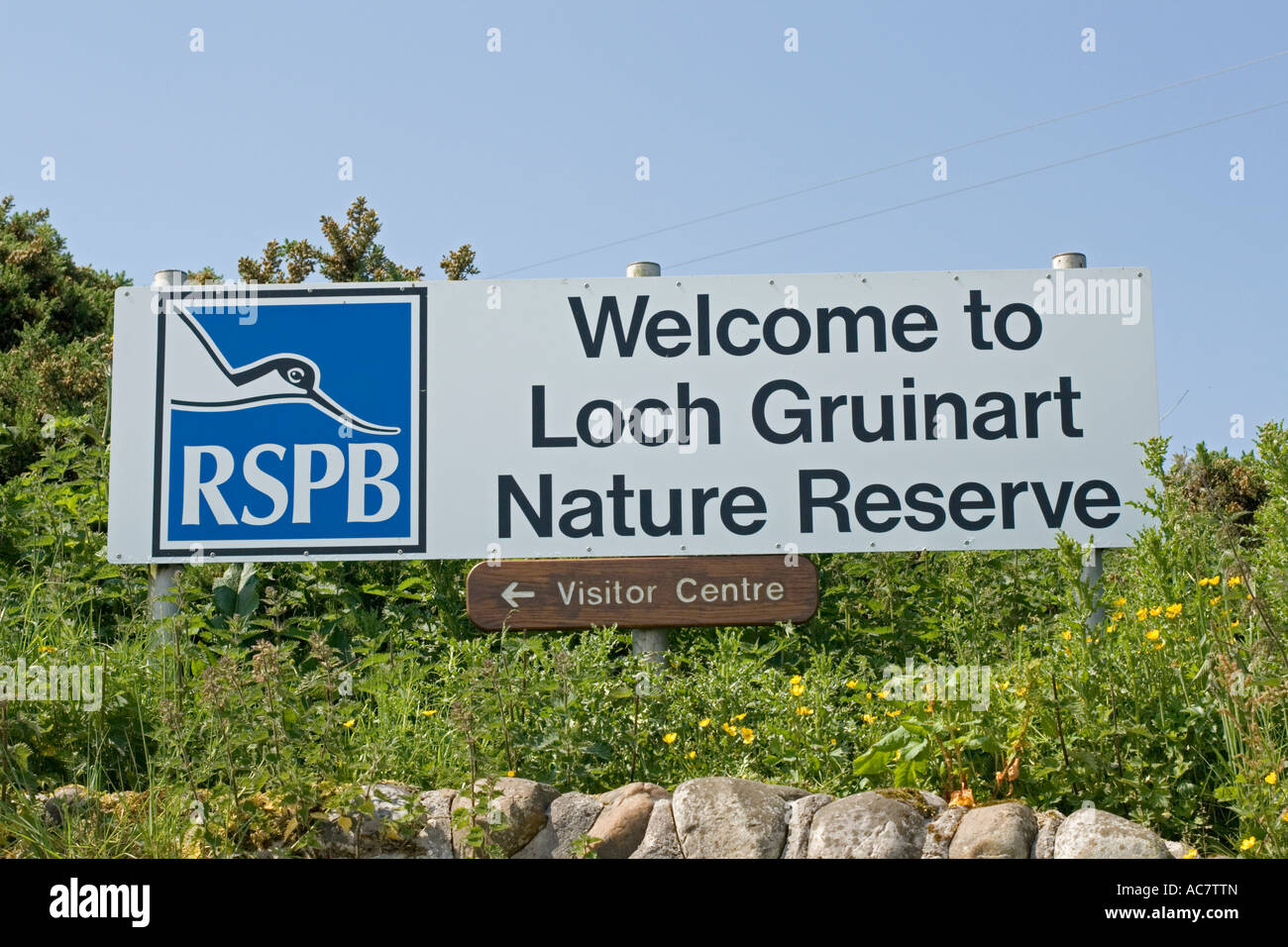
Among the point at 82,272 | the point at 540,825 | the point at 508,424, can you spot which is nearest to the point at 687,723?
the point at 540,825

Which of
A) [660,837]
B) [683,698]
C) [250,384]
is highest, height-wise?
[250,384]

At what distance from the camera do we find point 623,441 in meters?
6.18

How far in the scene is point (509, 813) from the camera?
12.2 ft

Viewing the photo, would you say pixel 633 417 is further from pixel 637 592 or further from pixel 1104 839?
pixel 1104 839

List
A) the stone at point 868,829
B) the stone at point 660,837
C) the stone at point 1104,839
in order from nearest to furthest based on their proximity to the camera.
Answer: the stone at point 1104,839 < the stone at point 868,829 < the stone at point 660,837

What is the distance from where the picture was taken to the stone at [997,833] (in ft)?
11.4

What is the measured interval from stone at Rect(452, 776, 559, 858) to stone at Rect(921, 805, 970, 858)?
47.9 inches

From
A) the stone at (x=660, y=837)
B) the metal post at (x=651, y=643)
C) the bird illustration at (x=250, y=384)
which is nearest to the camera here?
the stone at (x=660, y=837)

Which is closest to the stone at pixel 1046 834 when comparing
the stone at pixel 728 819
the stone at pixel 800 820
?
the stone at pixel 800 820

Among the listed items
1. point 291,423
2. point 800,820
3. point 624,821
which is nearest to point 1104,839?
point 800,820

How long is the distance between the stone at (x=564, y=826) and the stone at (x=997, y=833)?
1.15 m

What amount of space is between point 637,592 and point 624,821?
7.57ft

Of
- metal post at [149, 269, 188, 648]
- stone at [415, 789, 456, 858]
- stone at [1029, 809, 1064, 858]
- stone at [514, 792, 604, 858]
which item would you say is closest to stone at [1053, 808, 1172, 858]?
stone at [1029, 809, 1064, 858]

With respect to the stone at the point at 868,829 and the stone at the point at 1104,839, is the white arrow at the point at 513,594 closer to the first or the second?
the stone at the point at 868,829
